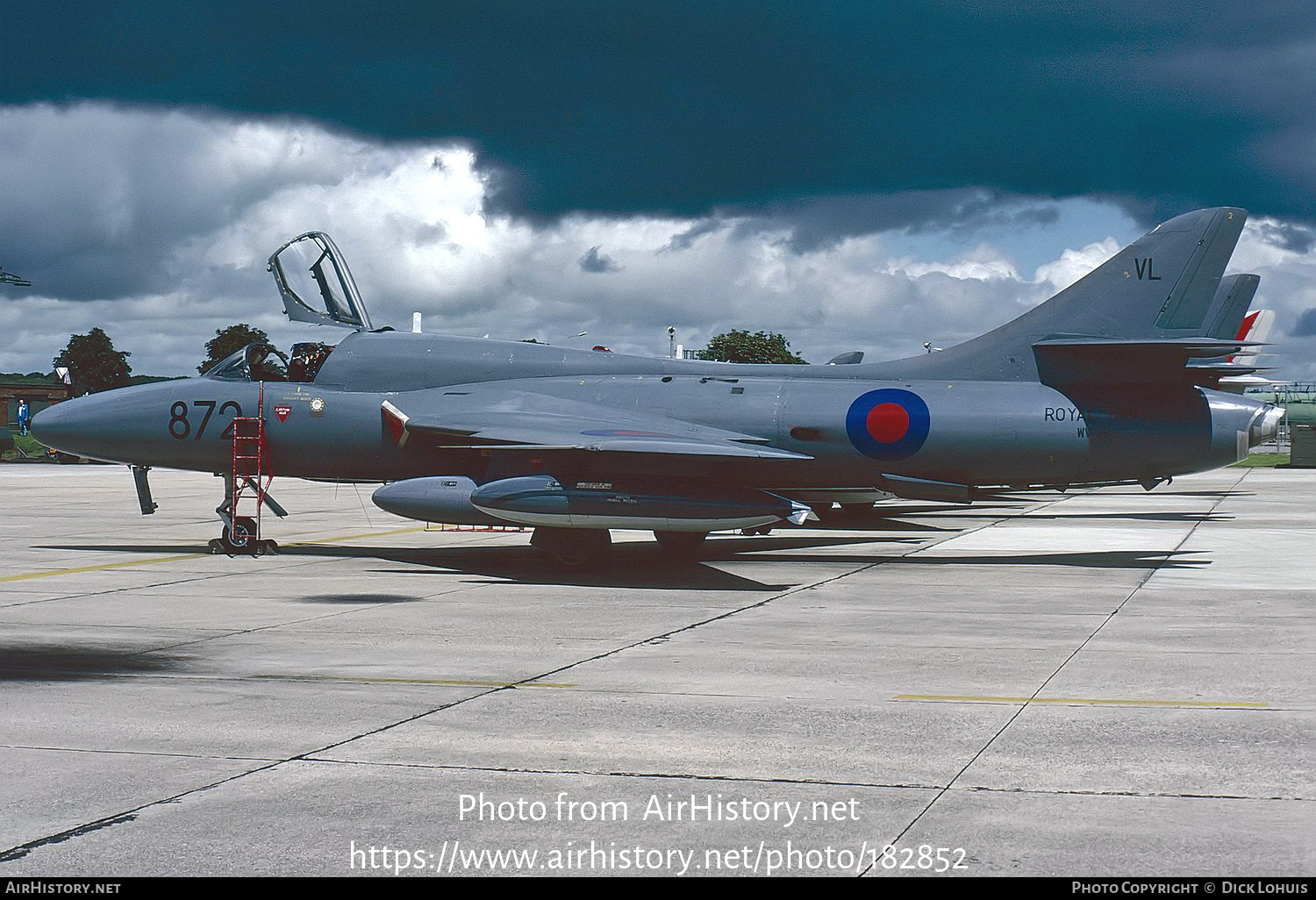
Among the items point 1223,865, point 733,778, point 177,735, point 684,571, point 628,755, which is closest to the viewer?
point 1223,865

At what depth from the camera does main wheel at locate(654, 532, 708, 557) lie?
1970 centimetres

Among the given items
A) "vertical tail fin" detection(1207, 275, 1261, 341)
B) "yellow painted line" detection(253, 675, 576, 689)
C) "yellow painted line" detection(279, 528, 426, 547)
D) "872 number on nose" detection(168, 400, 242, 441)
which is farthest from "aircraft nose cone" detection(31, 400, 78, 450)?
"vertical tail fin" detection(1207, 275, 1261, 341)

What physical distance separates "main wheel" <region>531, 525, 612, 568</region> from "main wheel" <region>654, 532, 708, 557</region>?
85.0 inches

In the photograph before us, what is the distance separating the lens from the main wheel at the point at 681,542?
64.6ft

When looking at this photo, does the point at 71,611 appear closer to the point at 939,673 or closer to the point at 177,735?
the point at 177,735

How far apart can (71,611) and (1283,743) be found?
37.5ft

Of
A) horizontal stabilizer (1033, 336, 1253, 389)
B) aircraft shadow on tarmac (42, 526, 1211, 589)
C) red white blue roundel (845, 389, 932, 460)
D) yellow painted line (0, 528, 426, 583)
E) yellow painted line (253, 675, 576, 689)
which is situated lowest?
aircraft shadow on tarmac (42, 526, 1211, 589)

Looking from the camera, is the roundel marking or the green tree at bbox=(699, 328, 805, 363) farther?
the green tree at bbox=(699, 328, 805, 363)

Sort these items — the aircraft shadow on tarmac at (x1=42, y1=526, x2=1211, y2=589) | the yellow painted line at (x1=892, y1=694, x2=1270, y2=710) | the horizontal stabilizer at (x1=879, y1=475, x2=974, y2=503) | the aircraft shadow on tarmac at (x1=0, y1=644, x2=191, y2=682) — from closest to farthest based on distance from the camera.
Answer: the yellow painted line at (x1=892, y1=694, x2=1270, y2=710) → the aircraft shadow on tarmac at (x1=0, y1=644, x2=191, y2=682) → the aircraft shadow on tarmac at (x1=42, y1=526, x2=1211, y2=589) → the horizontal stabilizer at (x1=879, y1=475, x2=974, y2=503)

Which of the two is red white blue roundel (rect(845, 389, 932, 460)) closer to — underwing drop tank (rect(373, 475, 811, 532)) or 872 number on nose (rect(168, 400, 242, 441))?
underwing drop tank (rect(373, 475, 811, 532))

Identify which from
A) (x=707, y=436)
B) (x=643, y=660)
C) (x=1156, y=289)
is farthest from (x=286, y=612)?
(x=1156, y=289)

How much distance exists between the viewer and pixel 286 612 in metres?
13.4

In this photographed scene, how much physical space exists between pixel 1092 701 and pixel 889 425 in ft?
31.2

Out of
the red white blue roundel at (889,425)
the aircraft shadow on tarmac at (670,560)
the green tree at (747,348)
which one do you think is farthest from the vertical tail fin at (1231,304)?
the green tree at (747,348)
